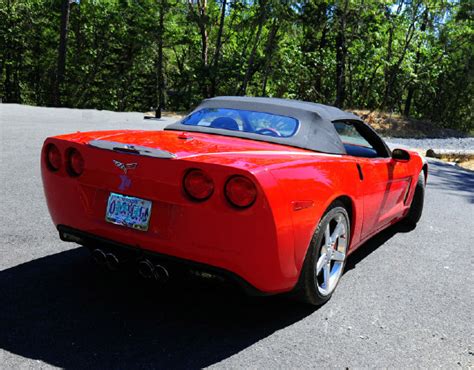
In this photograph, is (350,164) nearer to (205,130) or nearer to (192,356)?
(205,130)

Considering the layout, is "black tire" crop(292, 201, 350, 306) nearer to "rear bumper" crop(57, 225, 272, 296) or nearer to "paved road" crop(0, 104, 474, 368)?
"paved road" crop(0, 104, 474, 368)

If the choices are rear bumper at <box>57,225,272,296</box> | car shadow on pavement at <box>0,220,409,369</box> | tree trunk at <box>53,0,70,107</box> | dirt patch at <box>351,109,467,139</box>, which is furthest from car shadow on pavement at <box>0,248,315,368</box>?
tree trunk at <box>53,0,70,107</box>

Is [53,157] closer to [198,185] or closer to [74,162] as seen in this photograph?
[74,162]

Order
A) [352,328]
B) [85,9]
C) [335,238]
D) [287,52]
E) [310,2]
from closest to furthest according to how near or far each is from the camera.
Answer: [352,328] < [335,238] < [310,2] < [287,52] < [85,9]

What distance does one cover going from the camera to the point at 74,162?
2.97m

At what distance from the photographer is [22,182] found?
5.97 metres

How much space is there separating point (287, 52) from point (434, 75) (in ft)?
37.6

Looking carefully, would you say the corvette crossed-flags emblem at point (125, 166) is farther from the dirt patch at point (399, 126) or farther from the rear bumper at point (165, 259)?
the dirt patch at point (399, 126)

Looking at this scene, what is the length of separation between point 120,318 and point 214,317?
0.56 m

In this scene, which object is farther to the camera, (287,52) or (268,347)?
(287,52)

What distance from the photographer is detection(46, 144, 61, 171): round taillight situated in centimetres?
305

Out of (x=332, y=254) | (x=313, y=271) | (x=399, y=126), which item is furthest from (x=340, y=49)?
(x=313, y=271)

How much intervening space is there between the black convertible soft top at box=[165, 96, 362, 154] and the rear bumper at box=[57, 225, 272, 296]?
111 centimetres

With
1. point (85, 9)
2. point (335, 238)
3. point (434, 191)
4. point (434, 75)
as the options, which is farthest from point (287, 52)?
point (335, 238)
